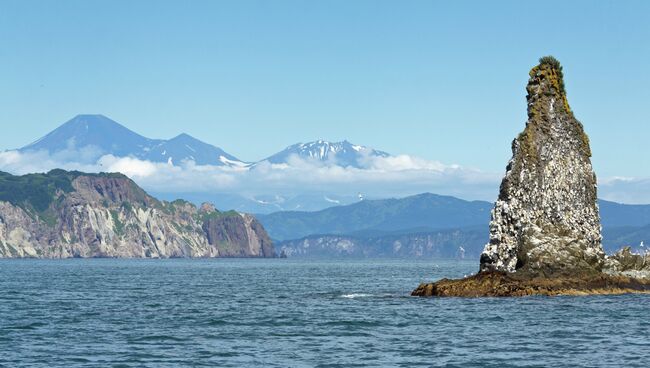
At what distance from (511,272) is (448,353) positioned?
148 ft

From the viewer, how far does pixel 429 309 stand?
9175 centimetres

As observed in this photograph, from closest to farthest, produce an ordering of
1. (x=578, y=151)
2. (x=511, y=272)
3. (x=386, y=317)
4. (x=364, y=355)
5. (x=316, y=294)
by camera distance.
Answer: (x=364, y=355) < (x=386, y=317) < (x=511, y=272) < (x=578, y=151) < (x=316, y=294)

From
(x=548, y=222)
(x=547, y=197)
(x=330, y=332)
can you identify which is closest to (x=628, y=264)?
(x=548, y=222)

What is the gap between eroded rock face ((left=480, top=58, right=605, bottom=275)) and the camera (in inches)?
4168

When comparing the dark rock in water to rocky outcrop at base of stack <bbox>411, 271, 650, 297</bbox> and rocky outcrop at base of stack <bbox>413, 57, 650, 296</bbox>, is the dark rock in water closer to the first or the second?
rocky outcrop at base of stack <bbox>413, 57, 650, 296</bbox>

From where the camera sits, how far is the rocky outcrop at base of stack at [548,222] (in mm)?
105188

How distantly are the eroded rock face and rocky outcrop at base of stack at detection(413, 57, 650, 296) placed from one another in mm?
95

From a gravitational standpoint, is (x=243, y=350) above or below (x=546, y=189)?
below

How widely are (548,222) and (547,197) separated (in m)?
2.55

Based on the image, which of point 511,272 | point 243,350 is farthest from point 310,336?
point 511,272

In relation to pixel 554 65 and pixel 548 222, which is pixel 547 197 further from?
pixel 554 65

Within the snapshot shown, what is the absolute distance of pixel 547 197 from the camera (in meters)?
110

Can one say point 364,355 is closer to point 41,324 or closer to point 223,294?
point 41,324

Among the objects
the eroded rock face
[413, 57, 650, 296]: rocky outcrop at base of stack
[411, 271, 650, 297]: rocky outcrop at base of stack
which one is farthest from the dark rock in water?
the eroded rock face
